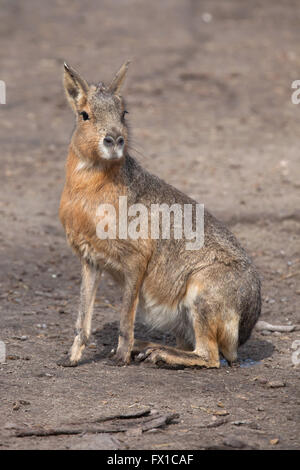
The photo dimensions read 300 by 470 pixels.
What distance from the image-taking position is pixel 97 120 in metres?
5.28

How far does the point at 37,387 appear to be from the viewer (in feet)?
16.4

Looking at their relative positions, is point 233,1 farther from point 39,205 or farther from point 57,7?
point 39,205

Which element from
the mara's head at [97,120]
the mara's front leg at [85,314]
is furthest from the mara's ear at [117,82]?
the mara's front leg at [85,314]

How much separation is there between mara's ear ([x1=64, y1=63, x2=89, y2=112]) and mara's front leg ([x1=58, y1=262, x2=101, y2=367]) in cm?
116

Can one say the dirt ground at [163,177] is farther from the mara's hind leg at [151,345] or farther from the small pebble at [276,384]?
the mara's hind leg at [151,345]

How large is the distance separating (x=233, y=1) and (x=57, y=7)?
160 inches

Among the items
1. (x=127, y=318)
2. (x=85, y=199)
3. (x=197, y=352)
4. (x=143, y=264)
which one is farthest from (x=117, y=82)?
(x=197, y=352)

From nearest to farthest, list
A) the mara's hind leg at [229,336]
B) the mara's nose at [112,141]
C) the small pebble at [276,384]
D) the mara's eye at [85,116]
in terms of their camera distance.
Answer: the mara's nose at [112,141]
the small pebble at [276,384]
the mara's eye at [85,116]
the mara's hind leg at [229,336]

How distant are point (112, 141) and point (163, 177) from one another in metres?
4.67

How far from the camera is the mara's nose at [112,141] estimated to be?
5137mm

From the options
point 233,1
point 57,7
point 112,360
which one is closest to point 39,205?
point 112,360

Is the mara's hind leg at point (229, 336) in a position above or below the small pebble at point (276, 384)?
above

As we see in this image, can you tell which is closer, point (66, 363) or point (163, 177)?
point (66, 363)

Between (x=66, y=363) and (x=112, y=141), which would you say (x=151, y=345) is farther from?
(x=112, y=141)
